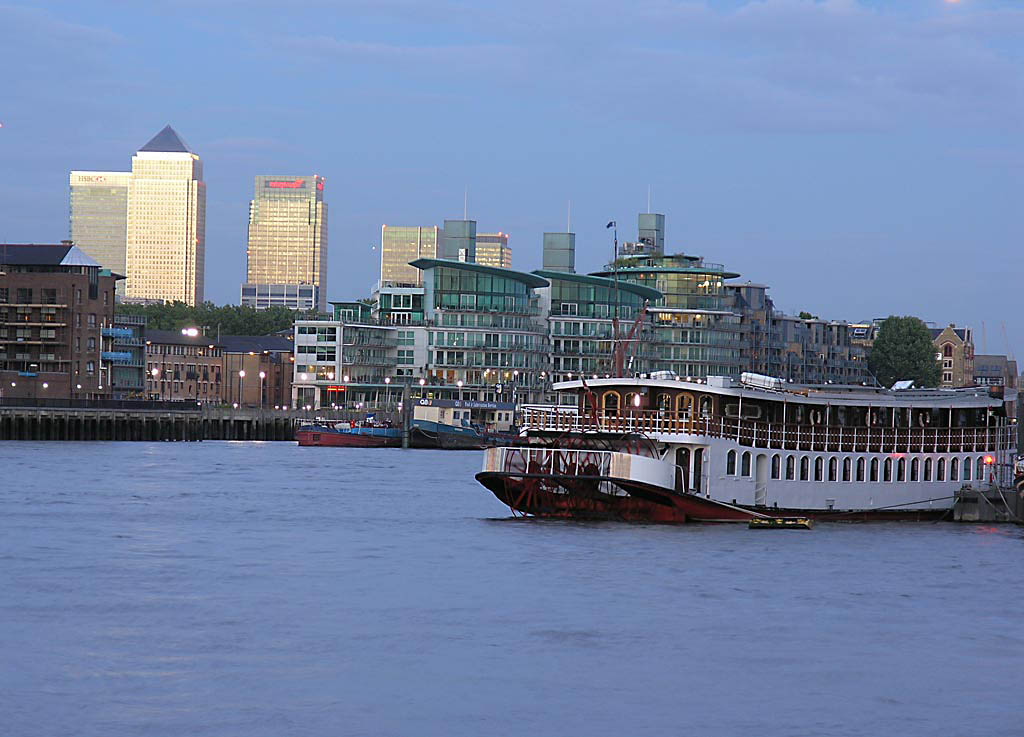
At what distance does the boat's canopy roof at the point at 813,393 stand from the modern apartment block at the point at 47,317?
113220 millimetres

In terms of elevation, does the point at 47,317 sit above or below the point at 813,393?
above

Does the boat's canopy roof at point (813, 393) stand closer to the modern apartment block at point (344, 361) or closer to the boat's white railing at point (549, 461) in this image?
the boat's white railing at point (549, 461)

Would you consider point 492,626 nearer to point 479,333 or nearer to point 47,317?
point 47,317

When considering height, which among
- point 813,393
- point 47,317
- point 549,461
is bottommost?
point 549,461

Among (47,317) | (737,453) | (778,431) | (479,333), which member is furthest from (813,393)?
(479,333)

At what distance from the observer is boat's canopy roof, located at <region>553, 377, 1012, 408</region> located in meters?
63.7

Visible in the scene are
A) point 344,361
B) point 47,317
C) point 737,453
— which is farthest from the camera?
point 344,361

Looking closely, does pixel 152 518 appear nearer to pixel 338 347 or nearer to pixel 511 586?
pixel 511 586

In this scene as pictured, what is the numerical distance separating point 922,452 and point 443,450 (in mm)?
91301

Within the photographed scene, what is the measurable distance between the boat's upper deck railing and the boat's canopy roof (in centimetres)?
102

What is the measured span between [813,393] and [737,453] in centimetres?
631

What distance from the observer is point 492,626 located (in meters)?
41.7

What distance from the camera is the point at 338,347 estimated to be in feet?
626

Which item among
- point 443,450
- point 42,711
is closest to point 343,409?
point 443,450
